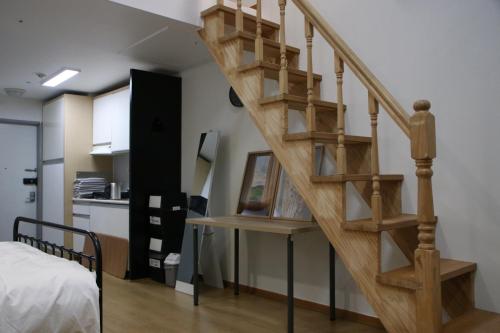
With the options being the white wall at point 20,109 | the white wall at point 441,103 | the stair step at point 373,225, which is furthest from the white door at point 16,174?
the stair step at point 373,225

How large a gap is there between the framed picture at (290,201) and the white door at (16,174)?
4682 mm

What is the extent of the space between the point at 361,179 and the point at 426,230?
56 cm

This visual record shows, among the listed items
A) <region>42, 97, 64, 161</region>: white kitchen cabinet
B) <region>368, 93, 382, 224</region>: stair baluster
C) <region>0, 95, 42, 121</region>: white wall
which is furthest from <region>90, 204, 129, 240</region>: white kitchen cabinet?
<region>368, 93, 382, 224</region>: stair baluster

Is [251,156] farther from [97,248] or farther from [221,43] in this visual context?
[97,248]

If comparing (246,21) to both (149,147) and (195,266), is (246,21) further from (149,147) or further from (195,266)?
(195,266)

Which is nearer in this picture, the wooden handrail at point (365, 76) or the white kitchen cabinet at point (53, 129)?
the wooden handrail at point (365, 76)

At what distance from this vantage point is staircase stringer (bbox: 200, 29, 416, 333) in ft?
6.66

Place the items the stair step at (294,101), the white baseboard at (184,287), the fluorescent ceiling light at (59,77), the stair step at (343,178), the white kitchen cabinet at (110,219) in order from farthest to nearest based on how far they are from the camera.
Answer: the fluorescent ceiling light at (59,77)
the white kitchen cabinet at (110,219)
the white baseboard at (184,287)
the stair step at (294,101)
the stair step at (343,178)

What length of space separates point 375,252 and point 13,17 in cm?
335

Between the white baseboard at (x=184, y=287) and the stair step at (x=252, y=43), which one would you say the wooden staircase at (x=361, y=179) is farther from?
the white baseboard at (x=184, y=287)

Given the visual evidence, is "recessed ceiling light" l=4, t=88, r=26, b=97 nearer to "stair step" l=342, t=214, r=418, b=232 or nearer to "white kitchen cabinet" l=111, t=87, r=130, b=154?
"white kitchen cabinet" l=111, t=87, r=130, b=154

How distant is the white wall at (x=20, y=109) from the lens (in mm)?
6168

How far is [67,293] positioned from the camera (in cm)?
194

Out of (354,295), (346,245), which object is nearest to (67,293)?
(346,245)
